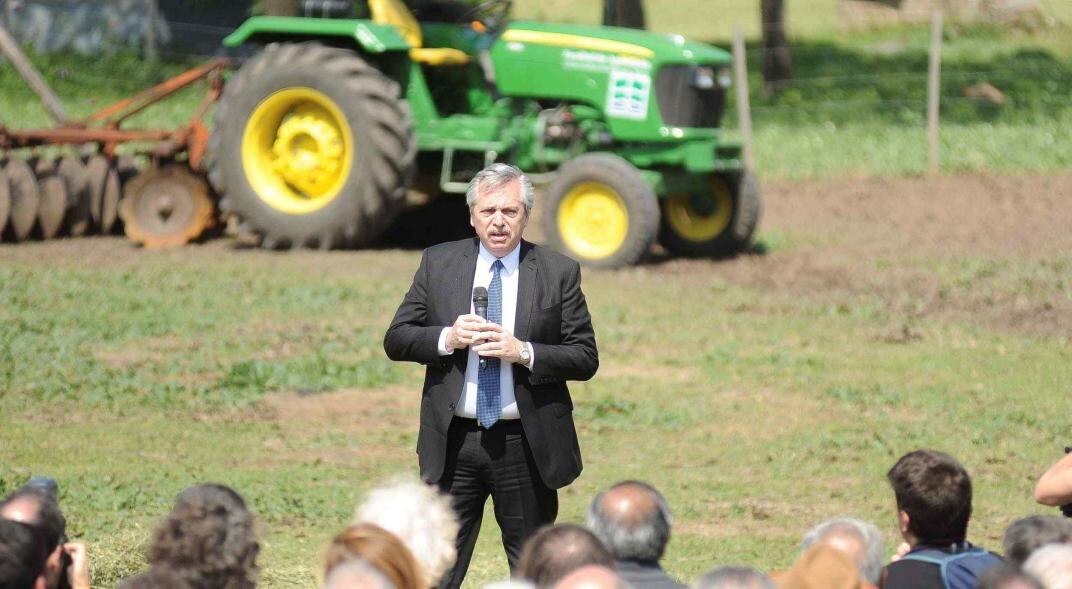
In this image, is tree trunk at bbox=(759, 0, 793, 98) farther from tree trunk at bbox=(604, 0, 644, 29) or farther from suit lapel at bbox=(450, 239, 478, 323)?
suit lapel at bbox=(450, 239, 478, 323)

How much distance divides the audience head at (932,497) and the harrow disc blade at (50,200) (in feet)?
37.7

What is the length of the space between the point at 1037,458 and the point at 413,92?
25.6 ft

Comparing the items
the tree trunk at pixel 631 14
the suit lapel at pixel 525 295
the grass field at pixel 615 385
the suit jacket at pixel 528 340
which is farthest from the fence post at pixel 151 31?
the suit lapel at pixel 525 295

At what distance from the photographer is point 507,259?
5477 millimetres

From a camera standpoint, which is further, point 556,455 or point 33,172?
point 33,172

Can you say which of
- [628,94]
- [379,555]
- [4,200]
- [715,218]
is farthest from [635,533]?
[4,200]

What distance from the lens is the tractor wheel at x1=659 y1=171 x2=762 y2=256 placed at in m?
15.0

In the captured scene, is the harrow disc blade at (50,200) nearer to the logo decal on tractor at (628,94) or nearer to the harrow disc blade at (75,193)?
the harrow disc blade at (75,193)

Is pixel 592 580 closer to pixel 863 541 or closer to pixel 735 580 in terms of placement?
pixel 735 580

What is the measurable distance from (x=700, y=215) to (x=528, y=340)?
1002 cm

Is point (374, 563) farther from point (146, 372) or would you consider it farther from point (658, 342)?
point (658, 342)

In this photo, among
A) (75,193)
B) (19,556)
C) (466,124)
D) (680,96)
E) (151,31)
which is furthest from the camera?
(151,31)

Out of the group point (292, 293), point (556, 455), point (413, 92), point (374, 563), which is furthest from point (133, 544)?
point (413, 92)

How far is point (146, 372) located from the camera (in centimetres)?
1022
